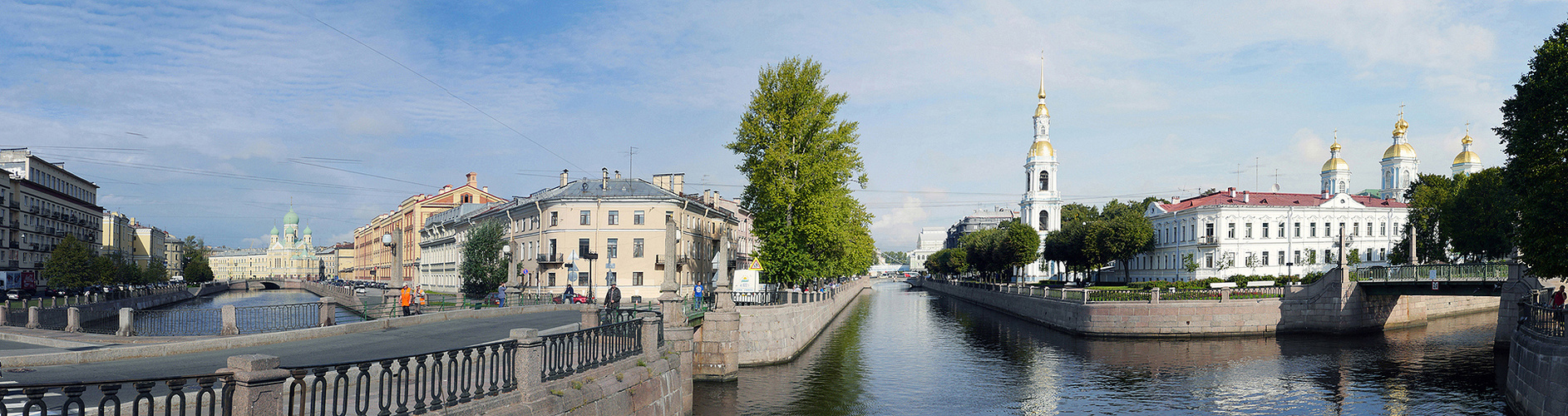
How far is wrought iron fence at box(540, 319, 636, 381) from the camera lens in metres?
14.1

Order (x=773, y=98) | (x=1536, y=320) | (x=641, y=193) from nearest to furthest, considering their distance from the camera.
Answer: (x=1536, y=320)
(x=773, y=98)
(x=641, y=193)

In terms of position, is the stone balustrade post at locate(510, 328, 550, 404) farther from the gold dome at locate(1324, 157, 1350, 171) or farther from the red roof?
the gold dome at locate(1324, 157, 1350, 171)

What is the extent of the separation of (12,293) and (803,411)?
64.4 meters

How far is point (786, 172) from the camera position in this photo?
44.2m

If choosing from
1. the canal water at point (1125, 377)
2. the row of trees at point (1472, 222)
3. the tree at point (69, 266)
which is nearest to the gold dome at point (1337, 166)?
the row of trees at point (1472, 222)

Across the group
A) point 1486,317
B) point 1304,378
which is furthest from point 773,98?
point 1486,317

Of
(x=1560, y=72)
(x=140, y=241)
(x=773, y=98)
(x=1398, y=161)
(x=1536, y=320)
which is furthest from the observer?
(x=140, y=241)

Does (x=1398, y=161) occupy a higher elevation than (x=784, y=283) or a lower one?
higher

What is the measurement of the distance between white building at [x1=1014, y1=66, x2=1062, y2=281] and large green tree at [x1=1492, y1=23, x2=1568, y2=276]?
335ft

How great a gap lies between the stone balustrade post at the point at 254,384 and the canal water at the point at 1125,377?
16612 mm

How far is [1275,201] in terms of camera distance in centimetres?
9956

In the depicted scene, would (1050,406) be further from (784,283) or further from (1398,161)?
(1398,161)

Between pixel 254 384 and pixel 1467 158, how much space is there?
482 feet

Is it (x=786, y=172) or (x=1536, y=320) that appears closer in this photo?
(x=1536, y=320)
